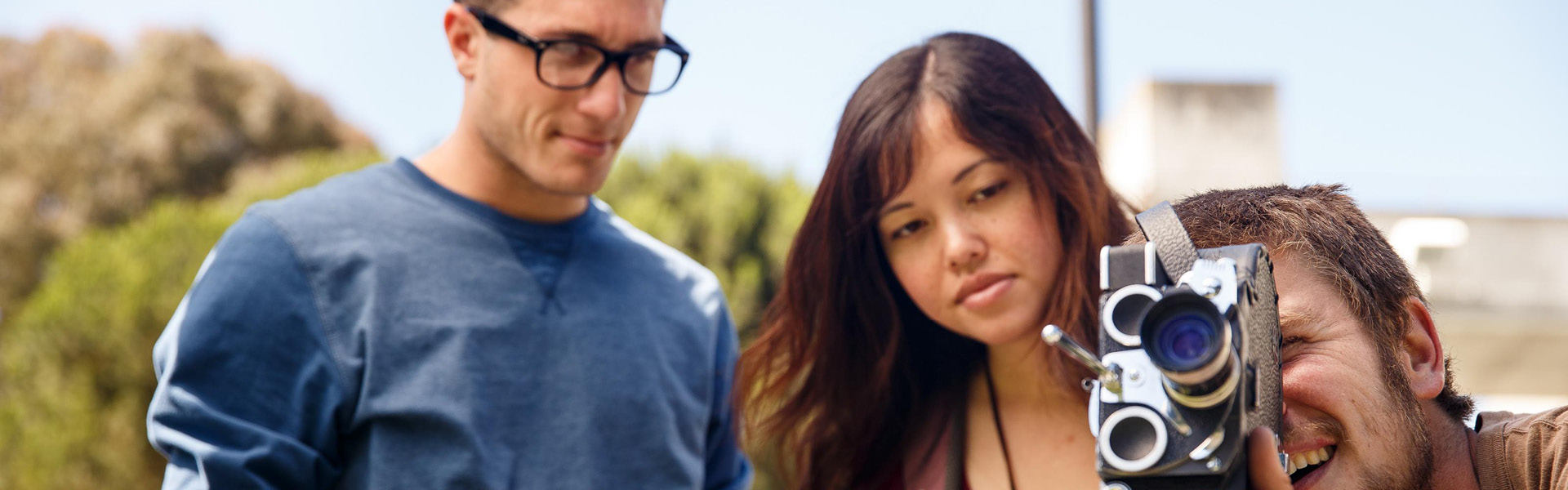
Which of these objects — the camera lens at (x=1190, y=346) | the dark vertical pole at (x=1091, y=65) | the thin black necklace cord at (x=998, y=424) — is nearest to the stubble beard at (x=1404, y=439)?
the camera lens at (x=1190, y=346)

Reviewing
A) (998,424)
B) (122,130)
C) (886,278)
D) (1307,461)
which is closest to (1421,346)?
(1307,461)

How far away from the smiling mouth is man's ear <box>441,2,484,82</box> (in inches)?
75.4

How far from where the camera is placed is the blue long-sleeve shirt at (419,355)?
8.36 ft

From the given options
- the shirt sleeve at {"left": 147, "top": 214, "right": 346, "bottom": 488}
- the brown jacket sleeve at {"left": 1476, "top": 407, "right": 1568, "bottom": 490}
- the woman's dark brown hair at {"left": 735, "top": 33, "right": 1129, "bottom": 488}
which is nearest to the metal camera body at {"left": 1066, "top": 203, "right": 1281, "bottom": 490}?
the brown jacket sleeve at {"left": 1476, "top": 407, "right": 1568, "bottom": 490}

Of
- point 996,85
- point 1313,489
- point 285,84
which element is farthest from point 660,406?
point 285,84

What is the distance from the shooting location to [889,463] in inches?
115

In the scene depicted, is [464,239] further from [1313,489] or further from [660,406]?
[1313,489]

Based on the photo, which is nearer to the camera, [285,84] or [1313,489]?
[1313,489]

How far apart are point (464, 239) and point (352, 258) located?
0.26 m

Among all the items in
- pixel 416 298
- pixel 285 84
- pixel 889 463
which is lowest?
pixel 285 84

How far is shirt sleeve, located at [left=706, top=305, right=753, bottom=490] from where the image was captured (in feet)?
11.0

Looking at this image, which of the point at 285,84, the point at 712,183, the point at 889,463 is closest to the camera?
the point at 889,463

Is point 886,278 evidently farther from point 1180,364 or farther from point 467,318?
point 1180,364

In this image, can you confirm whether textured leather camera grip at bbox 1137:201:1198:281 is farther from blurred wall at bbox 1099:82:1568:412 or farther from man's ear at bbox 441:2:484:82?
blurred wall at bbox 1099:82:1568:412
